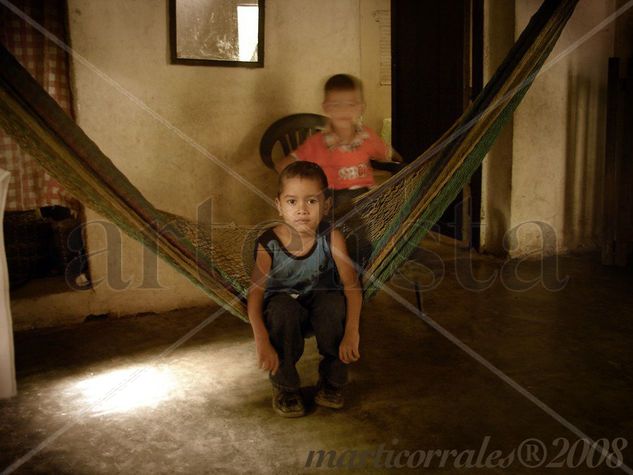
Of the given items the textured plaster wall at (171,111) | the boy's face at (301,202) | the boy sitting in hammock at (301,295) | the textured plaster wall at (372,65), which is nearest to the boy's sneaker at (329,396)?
the boy sitting in hammock at (301,295)

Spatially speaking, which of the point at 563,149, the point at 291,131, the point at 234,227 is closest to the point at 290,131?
the point at 291,131

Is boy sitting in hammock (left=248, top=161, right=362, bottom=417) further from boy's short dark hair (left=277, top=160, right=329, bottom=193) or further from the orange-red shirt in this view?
the orange-red shirt

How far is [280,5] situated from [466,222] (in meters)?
1.71

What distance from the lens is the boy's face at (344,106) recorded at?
2293mm

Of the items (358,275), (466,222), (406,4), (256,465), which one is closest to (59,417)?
(256,465)

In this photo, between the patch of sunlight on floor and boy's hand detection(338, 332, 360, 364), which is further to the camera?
the patch of sunlight on floor

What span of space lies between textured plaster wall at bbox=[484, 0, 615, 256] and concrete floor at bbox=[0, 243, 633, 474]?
28.9 inches

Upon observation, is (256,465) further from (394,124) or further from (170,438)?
(394,124)

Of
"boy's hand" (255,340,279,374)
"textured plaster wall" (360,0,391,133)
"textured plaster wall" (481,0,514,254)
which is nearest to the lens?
"boy's hand" (255,340,279,374)

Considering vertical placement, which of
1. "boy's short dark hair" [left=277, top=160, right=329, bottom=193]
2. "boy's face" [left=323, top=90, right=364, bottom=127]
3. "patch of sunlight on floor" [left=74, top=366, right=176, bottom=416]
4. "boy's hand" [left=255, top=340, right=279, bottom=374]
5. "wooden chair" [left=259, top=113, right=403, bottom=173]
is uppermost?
"boy's face" [left=323, top=90, right=364, bottom=127]

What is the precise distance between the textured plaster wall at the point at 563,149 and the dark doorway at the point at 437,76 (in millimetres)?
250

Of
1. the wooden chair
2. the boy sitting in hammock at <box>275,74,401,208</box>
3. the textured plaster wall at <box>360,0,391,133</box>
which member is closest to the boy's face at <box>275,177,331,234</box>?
the boy sitting in hammock at <box>275,74,401,208</box>

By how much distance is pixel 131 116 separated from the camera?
2576mm

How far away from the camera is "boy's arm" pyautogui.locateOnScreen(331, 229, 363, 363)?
5.48 ft
